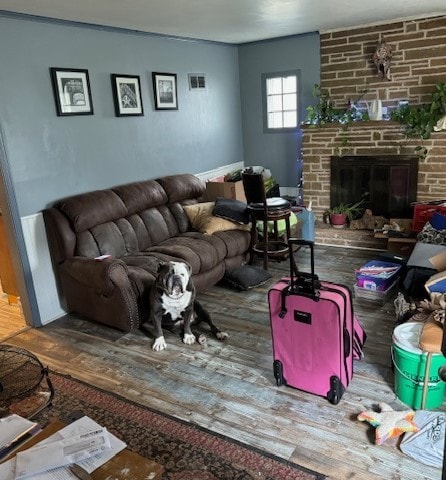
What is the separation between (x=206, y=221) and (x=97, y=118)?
4.45 ft

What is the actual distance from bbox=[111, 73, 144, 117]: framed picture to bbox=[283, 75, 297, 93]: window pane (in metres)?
2.10

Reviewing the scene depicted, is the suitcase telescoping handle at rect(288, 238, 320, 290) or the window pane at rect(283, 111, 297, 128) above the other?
the window pane at rect(283, 111, 297, 128)

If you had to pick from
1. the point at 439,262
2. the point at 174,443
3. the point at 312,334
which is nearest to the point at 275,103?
the point at 439,262

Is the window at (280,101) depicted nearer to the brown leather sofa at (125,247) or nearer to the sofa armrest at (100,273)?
the brown leather sofa at (125,247)

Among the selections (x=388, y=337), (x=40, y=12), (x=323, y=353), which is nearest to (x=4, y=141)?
(x=40, y=12)

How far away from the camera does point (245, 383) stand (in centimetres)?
259

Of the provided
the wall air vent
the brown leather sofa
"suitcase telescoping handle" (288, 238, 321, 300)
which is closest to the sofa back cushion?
the brown leather sofa

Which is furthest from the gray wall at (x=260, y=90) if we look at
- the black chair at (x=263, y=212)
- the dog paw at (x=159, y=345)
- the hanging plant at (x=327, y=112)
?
the dog paw at (x=159, y=345)

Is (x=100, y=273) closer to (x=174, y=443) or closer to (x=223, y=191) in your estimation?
(x=174, y=443)

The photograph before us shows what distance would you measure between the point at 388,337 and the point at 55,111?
9.98ft

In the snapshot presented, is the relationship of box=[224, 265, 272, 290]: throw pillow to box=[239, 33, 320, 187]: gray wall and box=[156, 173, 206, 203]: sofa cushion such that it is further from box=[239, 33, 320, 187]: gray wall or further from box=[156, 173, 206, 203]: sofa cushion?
box=[239, 33, 320, 187]: gray wall

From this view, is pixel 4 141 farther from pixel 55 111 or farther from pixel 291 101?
pixel 291 101

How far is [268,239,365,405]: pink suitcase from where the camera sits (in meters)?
2.25

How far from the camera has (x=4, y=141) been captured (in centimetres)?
316
